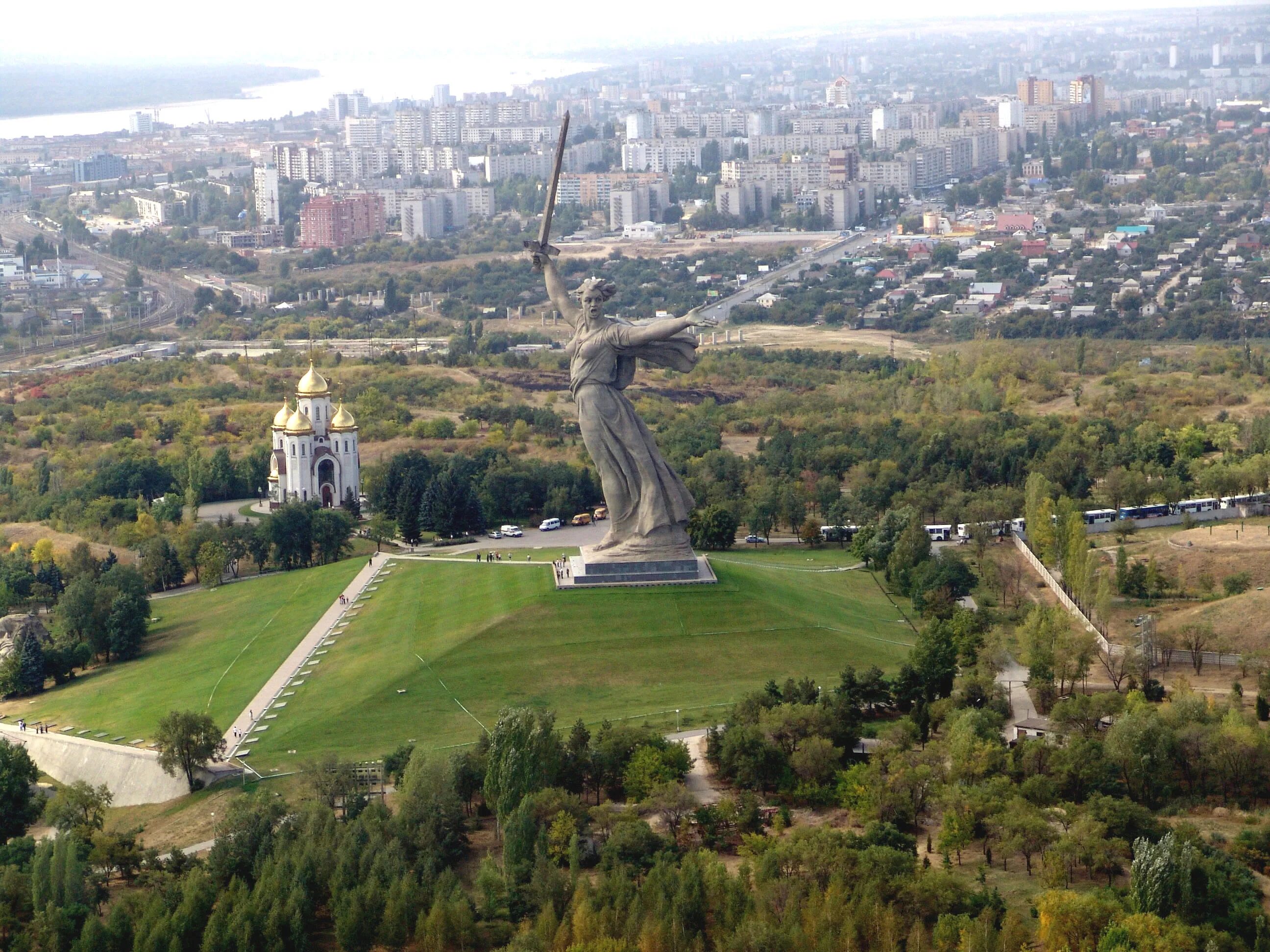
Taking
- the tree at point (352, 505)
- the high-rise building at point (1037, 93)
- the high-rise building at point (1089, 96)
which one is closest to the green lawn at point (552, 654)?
the tree at point (352, 505)

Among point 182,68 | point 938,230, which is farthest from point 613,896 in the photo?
point 182,68

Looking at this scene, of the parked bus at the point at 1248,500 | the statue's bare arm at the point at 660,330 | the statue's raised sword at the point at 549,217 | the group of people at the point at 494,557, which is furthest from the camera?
the parked bus at the point at 1248,500

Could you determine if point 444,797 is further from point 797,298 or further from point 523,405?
point 797,298

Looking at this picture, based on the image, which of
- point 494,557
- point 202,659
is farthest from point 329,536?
point 202,659

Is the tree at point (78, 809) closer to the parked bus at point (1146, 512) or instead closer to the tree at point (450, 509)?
the tree at point (450, 509)

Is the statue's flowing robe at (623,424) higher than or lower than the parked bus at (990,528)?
higher

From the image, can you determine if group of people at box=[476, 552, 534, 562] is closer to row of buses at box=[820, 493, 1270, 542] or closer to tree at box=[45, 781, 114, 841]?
row of buses at box=[820, 493, 1270, 542]
